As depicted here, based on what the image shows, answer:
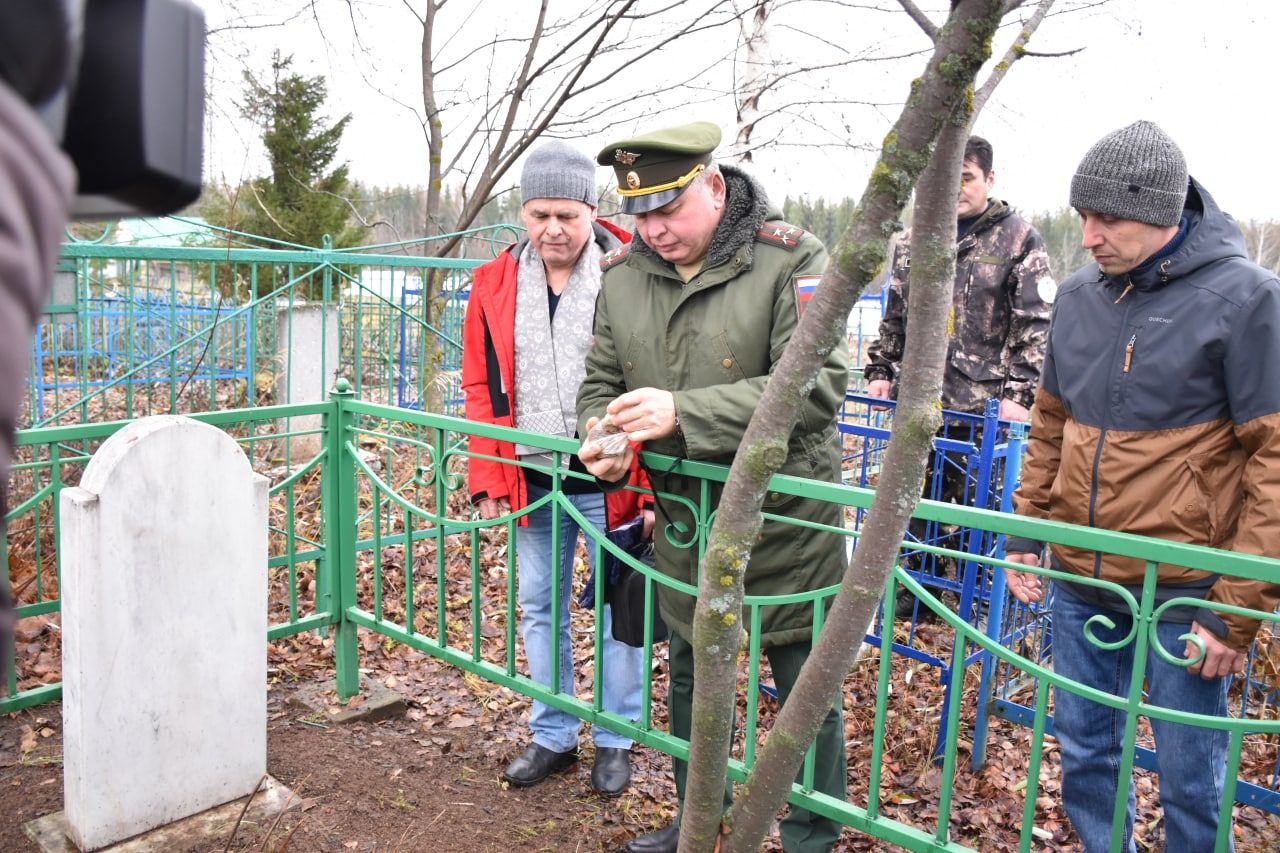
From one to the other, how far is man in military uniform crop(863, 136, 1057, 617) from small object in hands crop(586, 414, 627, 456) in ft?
7.03

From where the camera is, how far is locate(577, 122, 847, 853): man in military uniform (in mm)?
2377

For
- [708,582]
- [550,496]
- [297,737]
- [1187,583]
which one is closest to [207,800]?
[297,737]

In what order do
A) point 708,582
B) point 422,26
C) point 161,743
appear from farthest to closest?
1. point 422,26
2. point 161,743
3. point 708,582

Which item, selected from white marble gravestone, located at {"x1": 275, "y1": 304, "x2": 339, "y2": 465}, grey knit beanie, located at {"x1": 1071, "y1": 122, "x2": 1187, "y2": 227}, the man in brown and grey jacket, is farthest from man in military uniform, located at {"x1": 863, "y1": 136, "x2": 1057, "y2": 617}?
white marble gravestone, located at {"x1": 275, "y1": 304, "x2": 339, "y2": 465}

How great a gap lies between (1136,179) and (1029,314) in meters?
2.11

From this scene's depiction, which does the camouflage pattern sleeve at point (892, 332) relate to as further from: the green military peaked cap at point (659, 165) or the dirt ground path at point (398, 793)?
the green military peaked cap at point (659, 165)

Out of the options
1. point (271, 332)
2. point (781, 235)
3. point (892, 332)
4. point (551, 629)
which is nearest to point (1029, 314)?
point (892, 332)

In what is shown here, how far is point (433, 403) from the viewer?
723 cm

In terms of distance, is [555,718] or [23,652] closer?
[555,718]

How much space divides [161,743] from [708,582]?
6.60 ft

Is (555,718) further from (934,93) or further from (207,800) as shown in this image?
(934,93)

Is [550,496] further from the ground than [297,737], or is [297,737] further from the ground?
[550,496]

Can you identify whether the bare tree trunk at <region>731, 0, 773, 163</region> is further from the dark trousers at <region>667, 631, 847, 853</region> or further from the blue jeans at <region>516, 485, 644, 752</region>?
the dark trousers at <region>667, 631, 847, 853</region>

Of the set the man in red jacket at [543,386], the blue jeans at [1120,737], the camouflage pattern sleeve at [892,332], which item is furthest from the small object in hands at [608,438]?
the camouflage pattern sleeve at [892,332]
